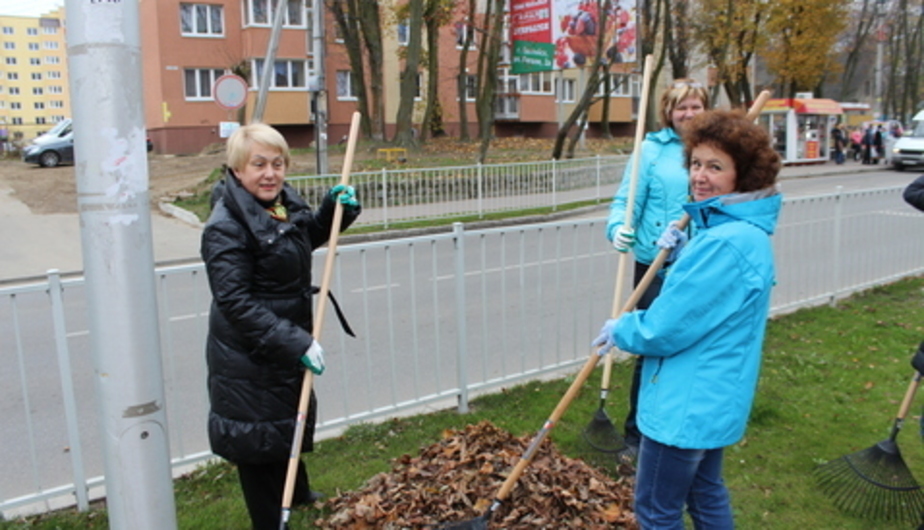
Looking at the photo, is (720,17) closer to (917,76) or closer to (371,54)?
(371,54)

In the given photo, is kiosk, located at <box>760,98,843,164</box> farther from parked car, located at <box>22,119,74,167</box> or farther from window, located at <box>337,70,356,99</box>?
parked car, located at <box>22,119,74,167</box>

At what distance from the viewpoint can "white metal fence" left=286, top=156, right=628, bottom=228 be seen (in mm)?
14922

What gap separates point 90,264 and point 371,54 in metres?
24.5

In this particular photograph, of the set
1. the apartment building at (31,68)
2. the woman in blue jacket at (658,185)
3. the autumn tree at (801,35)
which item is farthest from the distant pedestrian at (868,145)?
the apartment building at (31,68)

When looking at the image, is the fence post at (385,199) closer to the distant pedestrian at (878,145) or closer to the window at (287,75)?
the window at (287,75)

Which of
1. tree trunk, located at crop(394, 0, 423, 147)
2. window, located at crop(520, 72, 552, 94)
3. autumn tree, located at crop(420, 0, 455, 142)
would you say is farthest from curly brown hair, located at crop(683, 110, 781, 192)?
window, located at crop(520, 72, 552, 94)

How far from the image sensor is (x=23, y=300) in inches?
150

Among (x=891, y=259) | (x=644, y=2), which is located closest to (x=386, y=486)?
(x=891, y=259)

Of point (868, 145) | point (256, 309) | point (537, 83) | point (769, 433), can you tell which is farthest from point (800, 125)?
point (256, 309)

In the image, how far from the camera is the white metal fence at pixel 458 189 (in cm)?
1492

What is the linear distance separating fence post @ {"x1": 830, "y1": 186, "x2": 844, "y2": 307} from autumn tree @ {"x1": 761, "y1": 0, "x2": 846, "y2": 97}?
2658cm

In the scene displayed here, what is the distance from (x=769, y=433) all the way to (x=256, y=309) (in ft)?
10.7

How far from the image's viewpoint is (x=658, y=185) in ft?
12.8

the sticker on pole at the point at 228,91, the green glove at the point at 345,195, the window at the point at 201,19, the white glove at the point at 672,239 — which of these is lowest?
the white glove at the point at 672,239
